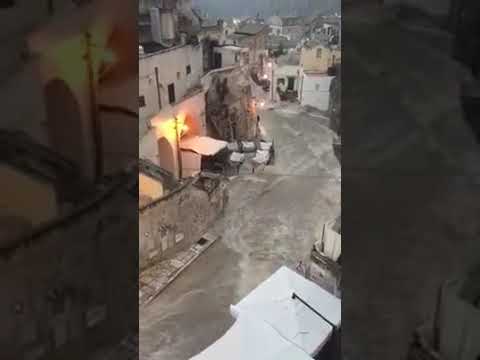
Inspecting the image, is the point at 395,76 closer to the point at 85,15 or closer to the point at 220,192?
the point at 85,15

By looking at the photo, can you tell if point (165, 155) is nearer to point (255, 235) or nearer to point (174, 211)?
point (174, 211)

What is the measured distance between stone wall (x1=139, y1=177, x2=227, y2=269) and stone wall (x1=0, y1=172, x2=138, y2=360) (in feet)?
1.64

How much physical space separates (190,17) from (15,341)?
1.21 m

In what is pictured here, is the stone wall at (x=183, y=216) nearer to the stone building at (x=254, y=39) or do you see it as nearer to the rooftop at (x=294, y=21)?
the stone building at (x=254, y=39)

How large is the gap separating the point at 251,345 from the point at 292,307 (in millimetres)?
237

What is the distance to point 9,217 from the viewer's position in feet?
2.75

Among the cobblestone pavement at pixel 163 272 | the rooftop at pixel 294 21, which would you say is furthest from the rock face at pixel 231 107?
the cobblestone pavement at pixel 163 272

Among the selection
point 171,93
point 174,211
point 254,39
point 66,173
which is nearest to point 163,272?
point 174,211

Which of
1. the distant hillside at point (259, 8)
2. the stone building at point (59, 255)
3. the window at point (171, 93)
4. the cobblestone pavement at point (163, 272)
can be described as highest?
the distant hillside at point (259, 8)

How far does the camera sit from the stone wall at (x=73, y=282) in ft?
2.92

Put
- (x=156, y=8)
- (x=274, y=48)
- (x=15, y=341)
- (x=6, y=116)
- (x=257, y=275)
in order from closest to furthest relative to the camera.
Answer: (x=6, y=116), (x=15, y=341), (x=156, y=8), (x=274, y=48), (x=257, y=275)

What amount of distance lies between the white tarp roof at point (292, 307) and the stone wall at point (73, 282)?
0.62 m

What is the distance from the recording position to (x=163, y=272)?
65.4 inches

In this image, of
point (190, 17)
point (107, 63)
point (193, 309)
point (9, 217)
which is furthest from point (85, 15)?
point (193, 309)
